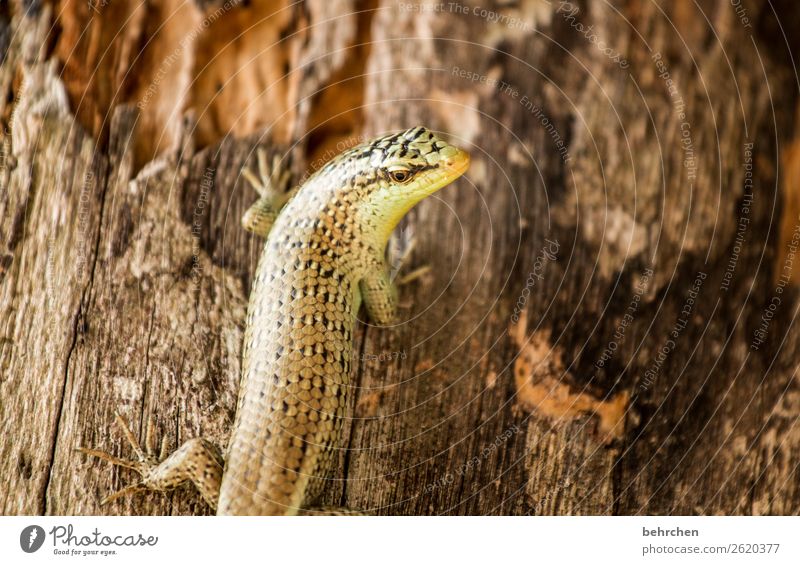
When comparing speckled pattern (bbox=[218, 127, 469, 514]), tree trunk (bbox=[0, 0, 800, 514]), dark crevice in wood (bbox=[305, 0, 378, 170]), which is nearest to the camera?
speckled pattern (bbox=[218, 127, 469, 514])

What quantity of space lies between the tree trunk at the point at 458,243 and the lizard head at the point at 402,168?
0.33m

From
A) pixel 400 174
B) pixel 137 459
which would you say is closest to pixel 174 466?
pixel 137 459

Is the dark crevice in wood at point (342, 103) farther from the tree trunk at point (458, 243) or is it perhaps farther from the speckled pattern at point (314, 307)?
the speckled pattern at point (314, 307)

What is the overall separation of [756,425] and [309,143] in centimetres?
171

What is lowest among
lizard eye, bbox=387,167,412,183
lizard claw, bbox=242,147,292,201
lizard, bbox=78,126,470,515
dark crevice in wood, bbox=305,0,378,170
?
lizard, bbox=78,126,470,515

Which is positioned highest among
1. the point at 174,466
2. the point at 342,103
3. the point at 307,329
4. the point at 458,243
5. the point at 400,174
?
the point at 342,103

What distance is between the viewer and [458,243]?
214 centimetres

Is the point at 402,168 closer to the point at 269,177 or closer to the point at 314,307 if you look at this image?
the point at 314,307

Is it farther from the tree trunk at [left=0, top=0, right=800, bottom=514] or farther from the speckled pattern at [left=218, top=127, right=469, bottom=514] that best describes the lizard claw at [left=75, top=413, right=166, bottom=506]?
the speckled pattern at [left=218, top=127, right=469, bottom=514]

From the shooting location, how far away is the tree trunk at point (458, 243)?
6.09 ft

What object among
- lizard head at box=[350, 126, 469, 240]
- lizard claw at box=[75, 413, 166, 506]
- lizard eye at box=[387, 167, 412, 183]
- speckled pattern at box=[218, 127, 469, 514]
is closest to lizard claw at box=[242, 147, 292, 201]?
speckled pattern at box=[218, 127, 469, 514]

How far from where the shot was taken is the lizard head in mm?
1721

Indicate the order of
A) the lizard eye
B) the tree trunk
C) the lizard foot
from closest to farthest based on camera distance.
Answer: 1. the lizard eye
2. the tree trunk
3. the lizard foot

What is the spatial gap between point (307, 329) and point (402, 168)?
19.9 inches
